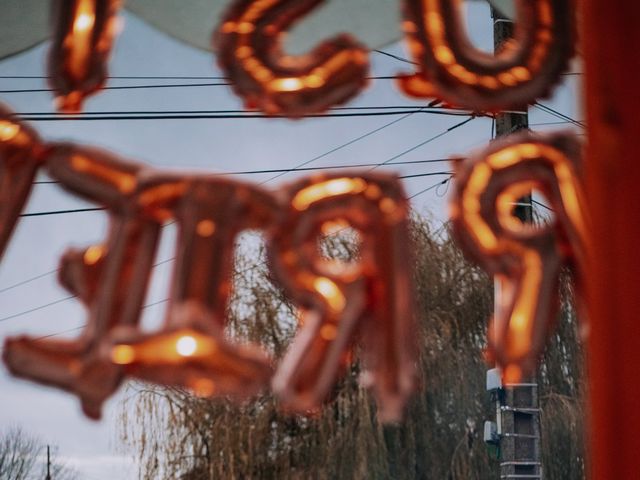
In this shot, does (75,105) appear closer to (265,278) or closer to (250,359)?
(250,359)

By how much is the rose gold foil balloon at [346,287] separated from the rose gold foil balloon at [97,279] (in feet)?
0.69

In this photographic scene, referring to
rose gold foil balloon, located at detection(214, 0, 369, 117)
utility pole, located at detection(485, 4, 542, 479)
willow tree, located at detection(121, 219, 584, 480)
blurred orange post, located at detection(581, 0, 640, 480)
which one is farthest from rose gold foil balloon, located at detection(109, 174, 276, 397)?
willow tree, located at detection(121, 219, 584, 480)

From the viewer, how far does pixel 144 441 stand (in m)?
9.59

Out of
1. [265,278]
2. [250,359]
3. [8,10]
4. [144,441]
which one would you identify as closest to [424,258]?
[265,278]

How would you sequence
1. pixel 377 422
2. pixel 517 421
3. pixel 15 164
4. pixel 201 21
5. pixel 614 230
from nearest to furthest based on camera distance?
pixel 614 230
pixel 15 164
pixel 201 21
pixel 517 421
pixel 377 422

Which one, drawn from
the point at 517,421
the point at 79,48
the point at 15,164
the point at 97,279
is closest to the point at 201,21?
the point at 79,48

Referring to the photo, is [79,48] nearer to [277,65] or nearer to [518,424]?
[277,65]

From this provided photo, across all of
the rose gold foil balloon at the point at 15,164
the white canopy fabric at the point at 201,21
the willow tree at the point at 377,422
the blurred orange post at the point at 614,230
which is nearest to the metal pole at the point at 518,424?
the willow tree at the point at 377,422

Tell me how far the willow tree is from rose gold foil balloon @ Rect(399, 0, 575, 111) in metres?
7.36

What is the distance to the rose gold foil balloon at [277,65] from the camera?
5.91 feet

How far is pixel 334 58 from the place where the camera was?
182 centimetres

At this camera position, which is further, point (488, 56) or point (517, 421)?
point (517, 421)

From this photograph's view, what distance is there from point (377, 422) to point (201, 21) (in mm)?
6973

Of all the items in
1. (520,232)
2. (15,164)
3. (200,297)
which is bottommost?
(200,297)
